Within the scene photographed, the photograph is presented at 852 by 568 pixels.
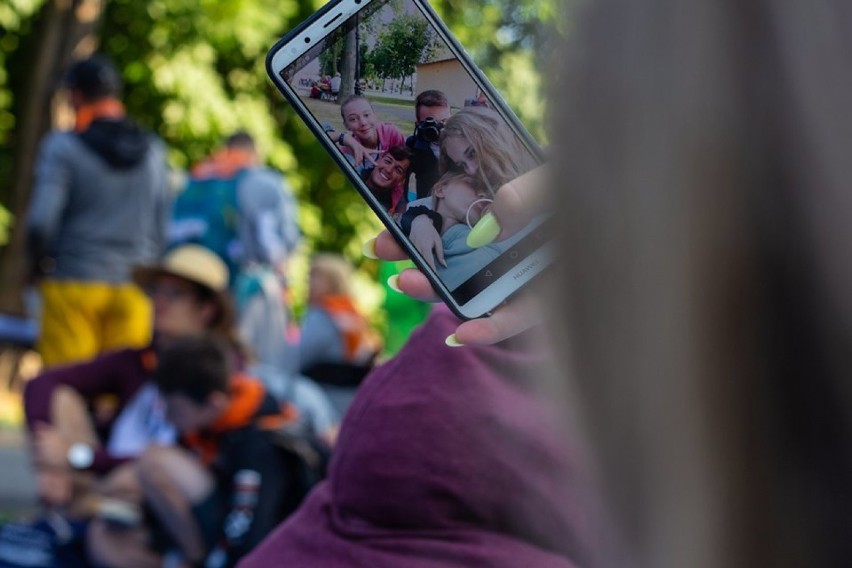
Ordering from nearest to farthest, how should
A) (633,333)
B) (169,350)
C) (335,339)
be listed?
(633,333) → (169,350) → (335,339)

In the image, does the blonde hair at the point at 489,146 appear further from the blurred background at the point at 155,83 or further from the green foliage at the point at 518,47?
the blurred background at the point at 155,83

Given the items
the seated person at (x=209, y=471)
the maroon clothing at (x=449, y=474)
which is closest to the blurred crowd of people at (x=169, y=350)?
the seated person at (x=209, y=471)

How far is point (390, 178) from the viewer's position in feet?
4.18

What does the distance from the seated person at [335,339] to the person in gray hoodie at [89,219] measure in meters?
0.73

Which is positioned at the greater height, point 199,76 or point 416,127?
point 199,76

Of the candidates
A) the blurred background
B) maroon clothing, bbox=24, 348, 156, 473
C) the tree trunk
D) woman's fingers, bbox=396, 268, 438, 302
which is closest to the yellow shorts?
maroon clothing, bbox=24, 348, 156, 473

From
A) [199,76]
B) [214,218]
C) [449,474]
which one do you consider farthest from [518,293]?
[199,76]

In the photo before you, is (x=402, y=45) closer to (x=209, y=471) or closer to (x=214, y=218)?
(x=209, y=471)

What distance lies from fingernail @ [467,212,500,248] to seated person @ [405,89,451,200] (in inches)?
2.3

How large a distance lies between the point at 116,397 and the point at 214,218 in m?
1.68

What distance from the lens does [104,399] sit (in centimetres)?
445

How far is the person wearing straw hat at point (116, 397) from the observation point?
13.4 feet

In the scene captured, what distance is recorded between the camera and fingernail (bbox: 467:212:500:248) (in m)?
1.20

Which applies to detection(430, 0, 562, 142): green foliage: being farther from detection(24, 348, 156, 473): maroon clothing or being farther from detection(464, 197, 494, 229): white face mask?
detection(24, 348, 156, 473): maroon clothing
